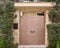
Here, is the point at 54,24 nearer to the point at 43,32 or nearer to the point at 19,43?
the point at 43,32

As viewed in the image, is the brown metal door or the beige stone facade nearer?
the beige stone facade

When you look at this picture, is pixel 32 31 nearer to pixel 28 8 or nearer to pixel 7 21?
pixel 28 8

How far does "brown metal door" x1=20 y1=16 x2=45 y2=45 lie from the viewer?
622 inches

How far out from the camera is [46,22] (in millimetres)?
15508

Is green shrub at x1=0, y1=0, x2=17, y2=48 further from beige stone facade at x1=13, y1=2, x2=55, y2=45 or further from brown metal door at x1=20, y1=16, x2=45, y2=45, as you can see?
brown metal door at x1=20, y1=16, x2=45, y2=45

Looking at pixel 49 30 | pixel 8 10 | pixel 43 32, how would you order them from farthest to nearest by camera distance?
1. pixel 43 32
2. pixel 8 10
3. pixel 49 30

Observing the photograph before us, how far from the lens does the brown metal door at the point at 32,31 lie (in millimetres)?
15797

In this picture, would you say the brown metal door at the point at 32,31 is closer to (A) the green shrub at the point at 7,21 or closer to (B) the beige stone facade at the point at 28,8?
(B) the beige stone facade at the point at 28,8

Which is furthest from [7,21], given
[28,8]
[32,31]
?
[32,31]

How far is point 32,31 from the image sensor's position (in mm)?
15883

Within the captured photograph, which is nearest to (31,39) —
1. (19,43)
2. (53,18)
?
(19,43)

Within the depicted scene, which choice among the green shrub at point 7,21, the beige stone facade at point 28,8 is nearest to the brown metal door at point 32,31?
the beige stone facade at point 28,8

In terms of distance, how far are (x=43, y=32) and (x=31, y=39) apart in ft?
3.21

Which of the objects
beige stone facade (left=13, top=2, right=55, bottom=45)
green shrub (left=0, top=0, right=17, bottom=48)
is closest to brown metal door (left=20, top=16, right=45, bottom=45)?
beige stone facade (left=13, top=2, right=55, bottom=45)
